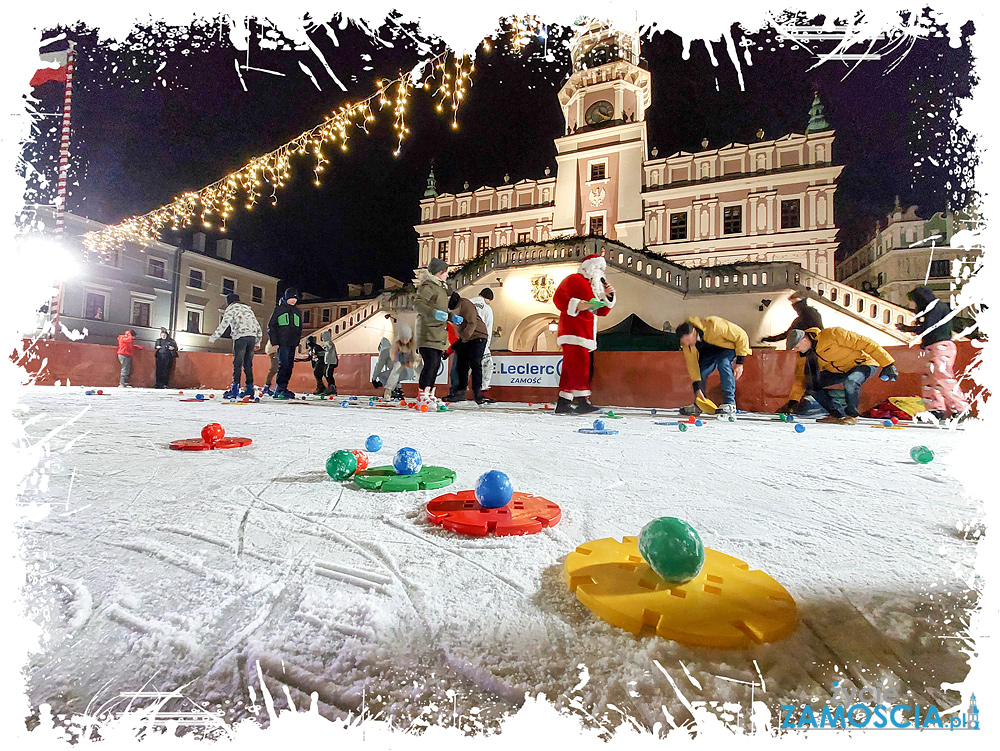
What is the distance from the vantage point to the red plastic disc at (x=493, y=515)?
51.8 inches

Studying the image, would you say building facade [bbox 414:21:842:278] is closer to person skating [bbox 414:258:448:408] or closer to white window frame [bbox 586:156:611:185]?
white window frame [bbox 586:156:611:185]

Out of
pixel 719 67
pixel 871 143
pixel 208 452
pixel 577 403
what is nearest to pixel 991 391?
pixel 719 67

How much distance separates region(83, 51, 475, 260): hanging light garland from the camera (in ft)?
19.6

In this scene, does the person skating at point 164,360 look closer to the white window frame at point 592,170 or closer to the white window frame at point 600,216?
the white window frame at point 600,216

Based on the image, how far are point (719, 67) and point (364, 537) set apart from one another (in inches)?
107

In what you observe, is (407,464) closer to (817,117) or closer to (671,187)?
(671,187)

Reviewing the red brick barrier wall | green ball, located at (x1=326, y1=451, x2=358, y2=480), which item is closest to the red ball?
the red brick barrier wall

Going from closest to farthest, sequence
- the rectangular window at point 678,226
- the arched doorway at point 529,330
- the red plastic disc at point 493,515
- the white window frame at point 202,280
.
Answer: the red plastic disc at point 493,515 < the arched doorway at point 529,330 < the rectangular window at point 678,226 < the white window frame at point 202,280

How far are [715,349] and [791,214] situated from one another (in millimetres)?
18615

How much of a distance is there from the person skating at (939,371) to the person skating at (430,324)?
6193mm

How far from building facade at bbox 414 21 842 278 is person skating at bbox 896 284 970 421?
1578 cm

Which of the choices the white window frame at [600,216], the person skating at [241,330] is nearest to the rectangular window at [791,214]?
the white window frame at [600,216]

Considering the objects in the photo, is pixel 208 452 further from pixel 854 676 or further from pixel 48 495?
pixel 854 676

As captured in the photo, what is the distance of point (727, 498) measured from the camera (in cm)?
177
